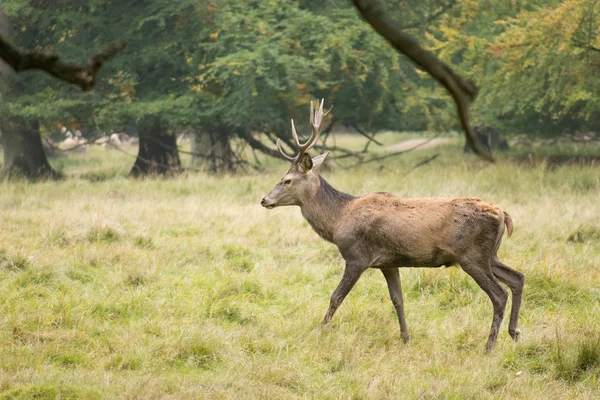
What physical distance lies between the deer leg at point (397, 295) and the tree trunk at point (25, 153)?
1522 cm

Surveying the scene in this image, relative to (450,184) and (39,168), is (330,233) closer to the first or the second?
(450,184)

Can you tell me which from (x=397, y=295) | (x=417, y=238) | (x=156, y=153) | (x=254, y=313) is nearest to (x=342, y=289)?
(x=397, y=295)

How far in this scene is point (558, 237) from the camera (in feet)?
37.1

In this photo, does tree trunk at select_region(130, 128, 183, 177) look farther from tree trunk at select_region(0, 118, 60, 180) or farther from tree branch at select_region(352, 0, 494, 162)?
tree branch at select_region(352, 0, 494, 162)

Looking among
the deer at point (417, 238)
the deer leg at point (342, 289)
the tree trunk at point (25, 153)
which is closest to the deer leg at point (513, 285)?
the deer at point (417, 238)

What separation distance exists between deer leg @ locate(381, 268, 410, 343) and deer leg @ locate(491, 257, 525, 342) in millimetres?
851

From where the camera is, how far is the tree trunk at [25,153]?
21500 millimetres

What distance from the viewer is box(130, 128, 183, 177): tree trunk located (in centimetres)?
2205

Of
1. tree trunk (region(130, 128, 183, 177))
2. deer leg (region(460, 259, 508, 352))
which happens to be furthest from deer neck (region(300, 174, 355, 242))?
tree trunk (region(130, 128, 183, 177))

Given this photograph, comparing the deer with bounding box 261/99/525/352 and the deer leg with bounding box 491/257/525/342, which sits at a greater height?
the deer with bounding box 261/99/525/352

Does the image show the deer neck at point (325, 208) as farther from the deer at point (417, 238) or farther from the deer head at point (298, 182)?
the deer head at point (298, 182)

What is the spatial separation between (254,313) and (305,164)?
4.90 ft

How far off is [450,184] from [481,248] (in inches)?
359

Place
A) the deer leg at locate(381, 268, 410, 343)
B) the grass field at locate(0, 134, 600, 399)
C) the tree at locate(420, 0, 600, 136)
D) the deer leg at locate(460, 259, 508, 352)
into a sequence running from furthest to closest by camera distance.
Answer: the tree at locate(420, 0, 600, 136), the deer leg at locate(381, 268, 410, 343), the deer leg at locate(460, 259, 508, 352), the grass field at locate(0, 134, 600, 399)
